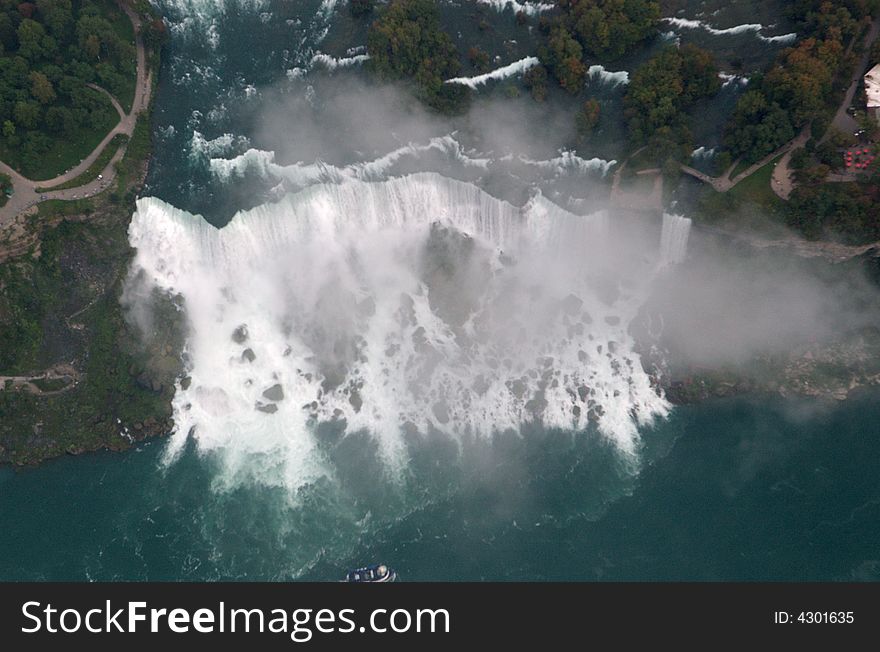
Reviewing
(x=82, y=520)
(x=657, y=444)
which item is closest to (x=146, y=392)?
(x=82, y=520)

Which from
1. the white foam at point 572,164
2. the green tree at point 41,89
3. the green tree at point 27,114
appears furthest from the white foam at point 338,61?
the green tree at point 27,114

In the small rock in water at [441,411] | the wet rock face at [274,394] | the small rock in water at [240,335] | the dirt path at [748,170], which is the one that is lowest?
the small rock in water at [441,411]

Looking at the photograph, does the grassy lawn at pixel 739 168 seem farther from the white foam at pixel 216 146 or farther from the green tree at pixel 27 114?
the green tree at pixel 27 114

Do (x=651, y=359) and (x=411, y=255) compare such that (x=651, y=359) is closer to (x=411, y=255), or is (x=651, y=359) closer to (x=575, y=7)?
(x=411, y=255)

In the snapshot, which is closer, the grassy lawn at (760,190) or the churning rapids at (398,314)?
the churning rapids at (398,314)

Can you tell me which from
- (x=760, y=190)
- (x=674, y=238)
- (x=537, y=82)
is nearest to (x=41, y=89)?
(x=537, y=82)
